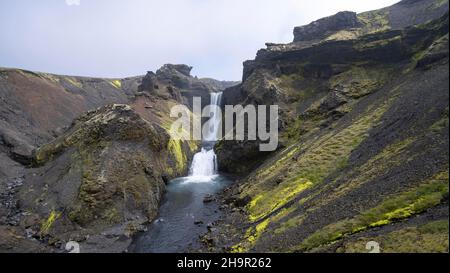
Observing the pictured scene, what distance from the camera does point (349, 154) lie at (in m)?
35.0

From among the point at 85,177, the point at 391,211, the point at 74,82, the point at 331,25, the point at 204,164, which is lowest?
the point at 204,164

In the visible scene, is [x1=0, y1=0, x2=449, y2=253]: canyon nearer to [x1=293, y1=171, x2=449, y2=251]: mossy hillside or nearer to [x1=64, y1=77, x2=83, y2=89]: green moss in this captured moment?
[x1=293, y1=171, x2=449, y2=251]: mossy hillside

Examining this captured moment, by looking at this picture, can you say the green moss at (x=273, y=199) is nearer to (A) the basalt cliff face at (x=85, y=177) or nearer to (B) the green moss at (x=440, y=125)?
(B) the green moss at (x=440, y=125)

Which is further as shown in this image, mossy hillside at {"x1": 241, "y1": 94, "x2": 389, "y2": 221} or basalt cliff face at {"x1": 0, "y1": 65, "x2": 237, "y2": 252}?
mossy hillside at {"x1": 241, "y1": 94, "x2": 389, "y2": 221}

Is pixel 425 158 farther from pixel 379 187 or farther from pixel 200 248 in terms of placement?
pixel 200 248

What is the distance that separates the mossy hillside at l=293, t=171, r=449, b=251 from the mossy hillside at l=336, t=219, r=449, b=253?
1.66 metres

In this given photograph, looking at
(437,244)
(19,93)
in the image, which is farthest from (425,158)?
(19,93)

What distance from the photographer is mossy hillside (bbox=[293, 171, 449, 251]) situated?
20094mm

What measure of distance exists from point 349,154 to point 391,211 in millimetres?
14390

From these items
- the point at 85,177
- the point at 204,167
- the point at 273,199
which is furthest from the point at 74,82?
the point at 273,199

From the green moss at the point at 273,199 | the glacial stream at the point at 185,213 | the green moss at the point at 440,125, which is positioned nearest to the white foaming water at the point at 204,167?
the glacial stream at the point at 185,213

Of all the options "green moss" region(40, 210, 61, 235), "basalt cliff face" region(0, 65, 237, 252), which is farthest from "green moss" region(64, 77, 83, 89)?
"green moss" region(40, 210, 61, 235)

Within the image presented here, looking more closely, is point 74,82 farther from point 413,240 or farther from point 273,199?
point 413,240

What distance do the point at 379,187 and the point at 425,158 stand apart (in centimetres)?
405
